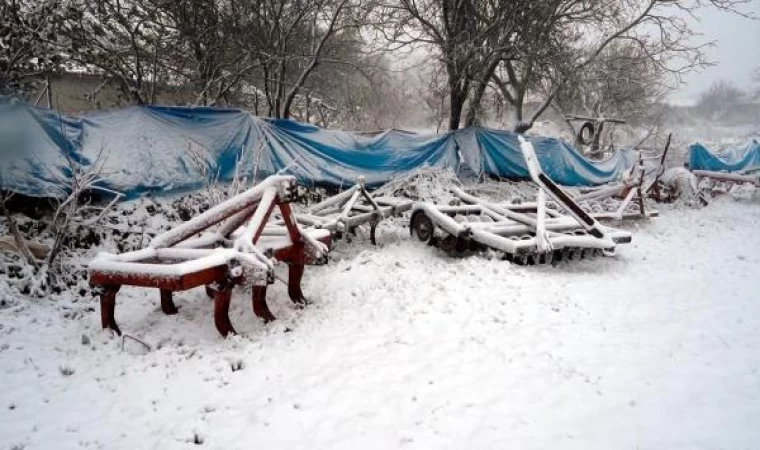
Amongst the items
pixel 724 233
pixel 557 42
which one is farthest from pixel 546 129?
pixel 724 233

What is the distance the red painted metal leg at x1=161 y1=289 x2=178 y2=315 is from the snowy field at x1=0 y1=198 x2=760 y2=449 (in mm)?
113

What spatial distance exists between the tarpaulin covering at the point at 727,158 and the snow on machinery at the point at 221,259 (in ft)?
57.1

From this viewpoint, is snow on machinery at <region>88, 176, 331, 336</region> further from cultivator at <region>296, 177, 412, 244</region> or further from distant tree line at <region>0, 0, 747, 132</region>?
distant tree line at <region>0, 0, 747, 132</region>

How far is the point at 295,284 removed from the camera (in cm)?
520

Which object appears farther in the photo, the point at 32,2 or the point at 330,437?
the point at 32,2

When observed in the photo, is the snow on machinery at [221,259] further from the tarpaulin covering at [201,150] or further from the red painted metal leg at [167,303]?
the tarpaulin covering at [201,150]

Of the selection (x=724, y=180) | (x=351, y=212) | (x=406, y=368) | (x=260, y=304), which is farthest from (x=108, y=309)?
(x=724, y=180)

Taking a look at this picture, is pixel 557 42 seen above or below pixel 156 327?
above

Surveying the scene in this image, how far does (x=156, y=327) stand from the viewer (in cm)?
457

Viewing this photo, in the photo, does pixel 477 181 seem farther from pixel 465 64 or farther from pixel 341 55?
pixel 341 55

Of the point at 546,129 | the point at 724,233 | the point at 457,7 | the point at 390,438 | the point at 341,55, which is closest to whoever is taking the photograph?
the point at 390,438

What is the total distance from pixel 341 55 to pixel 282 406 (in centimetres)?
1366

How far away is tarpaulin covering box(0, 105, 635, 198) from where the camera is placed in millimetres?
6199

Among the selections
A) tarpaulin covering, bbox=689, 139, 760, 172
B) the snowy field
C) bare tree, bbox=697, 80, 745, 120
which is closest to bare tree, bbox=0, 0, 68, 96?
the snowy field
